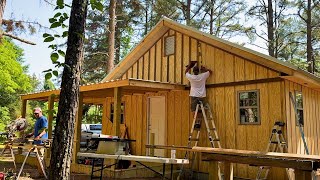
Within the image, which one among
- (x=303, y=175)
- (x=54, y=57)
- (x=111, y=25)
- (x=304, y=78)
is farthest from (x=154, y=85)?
(x=111, y=25)

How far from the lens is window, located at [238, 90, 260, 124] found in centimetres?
840

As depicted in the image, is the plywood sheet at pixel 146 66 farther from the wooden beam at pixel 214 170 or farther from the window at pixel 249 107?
the wooden beam at pixel 214 170

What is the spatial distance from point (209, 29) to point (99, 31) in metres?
7.33

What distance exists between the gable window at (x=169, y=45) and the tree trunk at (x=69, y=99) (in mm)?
7662

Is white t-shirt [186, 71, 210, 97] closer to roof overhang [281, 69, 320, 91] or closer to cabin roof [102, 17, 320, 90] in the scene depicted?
cabin roof [102, 17, 320, 90]

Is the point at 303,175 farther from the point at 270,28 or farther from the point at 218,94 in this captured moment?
the point at 270,28

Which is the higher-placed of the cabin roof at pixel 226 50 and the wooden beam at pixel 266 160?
the cabin roof at pixel 226 50

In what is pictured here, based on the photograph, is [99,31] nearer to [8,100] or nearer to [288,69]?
[8,100]

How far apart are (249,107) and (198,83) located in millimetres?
1580

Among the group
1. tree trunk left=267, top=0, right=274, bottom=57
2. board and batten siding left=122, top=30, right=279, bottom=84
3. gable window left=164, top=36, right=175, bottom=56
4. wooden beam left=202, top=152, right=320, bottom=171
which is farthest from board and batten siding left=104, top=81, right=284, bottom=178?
tree trunk left=267, top=0, right=274, bottom=57

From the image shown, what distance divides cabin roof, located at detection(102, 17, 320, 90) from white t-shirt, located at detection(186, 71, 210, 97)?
966mm

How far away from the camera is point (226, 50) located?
908 cm

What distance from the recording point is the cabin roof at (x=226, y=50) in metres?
7.70

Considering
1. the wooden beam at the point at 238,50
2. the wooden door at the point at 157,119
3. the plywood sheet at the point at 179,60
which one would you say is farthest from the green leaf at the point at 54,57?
the wooden door at the point at 157,119
